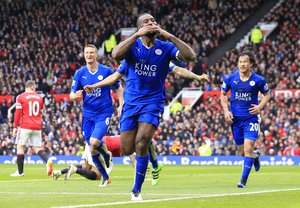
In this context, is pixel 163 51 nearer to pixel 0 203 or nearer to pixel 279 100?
pixel 0 203

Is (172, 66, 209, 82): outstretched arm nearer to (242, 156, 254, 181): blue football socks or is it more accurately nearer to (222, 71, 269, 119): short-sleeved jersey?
(242, 156, 254, 181): blue football socks

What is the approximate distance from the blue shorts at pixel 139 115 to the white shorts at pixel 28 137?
35.6 feet

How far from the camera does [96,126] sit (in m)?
16.8

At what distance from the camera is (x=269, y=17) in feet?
147

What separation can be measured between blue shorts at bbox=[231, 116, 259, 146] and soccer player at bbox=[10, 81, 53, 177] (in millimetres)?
6872

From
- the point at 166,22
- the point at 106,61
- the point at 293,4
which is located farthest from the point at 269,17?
the point at 106,61

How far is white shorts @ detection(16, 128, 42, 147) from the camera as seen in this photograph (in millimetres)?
22953

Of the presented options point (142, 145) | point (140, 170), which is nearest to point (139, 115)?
point (142, 145)

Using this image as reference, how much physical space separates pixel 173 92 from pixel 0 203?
30194mm

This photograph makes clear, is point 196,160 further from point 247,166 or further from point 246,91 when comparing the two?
point 247,166

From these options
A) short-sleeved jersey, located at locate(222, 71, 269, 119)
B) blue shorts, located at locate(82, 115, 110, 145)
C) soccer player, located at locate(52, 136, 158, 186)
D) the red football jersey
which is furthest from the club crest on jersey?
the red football jersey

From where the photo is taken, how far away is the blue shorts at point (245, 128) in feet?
54.6

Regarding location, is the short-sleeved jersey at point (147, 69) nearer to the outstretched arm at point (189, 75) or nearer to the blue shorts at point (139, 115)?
the blue shorts at point (139, 115)

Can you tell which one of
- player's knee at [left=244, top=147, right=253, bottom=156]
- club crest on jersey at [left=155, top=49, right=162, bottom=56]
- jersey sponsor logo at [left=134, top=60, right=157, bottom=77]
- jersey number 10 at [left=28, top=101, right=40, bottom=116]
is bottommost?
player's knee at [left=244, top=147, right=253, bottom=156]
